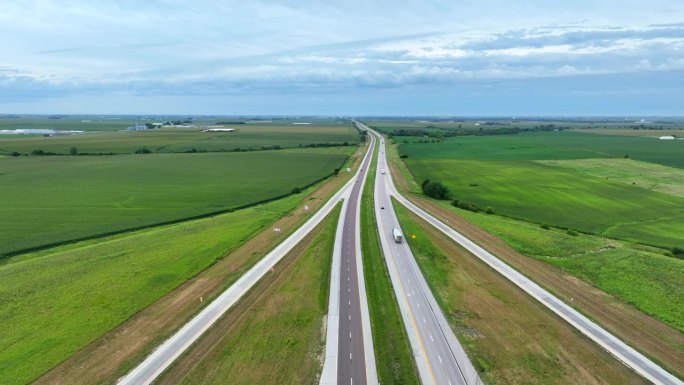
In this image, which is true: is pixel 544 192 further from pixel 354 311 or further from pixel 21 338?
pixel 21 338

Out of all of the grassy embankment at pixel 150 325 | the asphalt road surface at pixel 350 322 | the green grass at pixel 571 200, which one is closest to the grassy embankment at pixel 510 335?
the asphalt road surface at pixel 350 322

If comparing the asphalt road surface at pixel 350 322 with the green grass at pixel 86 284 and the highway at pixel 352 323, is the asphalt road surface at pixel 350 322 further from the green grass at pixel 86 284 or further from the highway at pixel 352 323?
the green grass at pixel 86 284

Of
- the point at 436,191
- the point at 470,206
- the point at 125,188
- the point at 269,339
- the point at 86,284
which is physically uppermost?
the point at 125,188

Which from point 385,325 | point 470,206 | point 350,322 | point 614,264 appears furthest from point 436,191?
Answer: point 350,322

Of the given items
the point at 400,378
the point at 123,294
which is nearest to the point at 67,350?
the point at 123,294

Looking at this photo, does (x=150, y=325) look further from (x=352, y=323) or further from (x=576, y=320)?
(x=576, y=320)

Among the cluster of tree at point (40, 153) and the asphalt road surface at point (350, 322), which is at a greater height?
the cluster of tree at point (40, 153)
